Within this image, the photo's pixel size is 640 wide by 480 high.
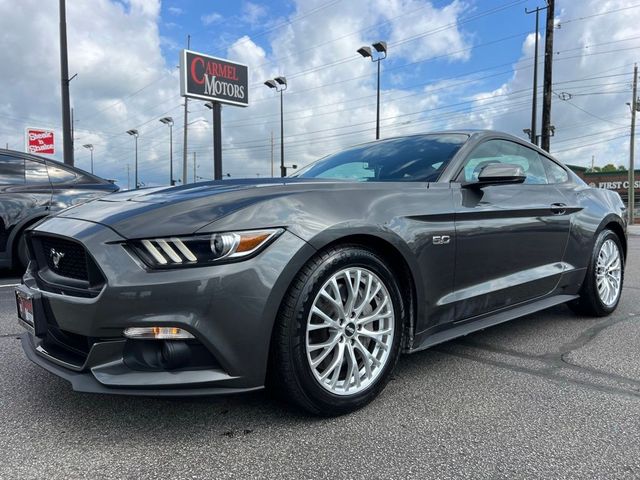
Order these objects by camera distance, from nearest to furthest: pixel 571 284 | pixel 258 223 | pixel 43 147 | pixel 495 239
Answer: pixel 258 223
pixel 495 239
pixel 571 284
pixel 43 147

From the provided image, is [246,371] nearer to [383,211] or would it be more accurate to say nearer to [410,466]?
[410,466]

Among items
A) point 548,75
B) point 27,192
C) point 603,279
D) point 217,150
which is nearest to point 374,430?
point 603,279

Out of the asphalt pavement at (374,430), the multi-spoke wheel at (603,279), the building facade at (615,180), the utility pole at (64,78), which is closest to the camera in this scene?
the asphalt pavement at (374,430)

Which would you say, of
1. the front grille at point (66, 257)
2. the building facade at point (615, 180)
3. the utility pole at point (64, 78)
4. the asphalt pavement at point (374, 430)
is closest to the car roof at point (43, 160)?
the asphalt pavement at point (374, 430)

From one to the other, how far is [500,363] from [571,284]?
1.22 m

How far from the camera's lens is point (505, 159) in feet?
11.8

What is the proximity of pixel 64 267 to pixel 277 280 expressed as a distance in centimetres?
99

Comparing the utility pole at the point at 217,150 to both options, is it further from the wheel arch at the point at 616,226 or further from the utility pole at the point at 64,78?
the wheel arch at the point at 616,226

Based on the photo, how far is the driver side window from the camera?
10.5 ft

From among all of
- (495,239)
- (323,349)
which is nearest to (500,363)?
(495,239)

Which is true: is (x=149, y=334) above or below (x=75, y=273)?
below

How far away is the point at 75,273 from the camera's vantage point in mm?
2188

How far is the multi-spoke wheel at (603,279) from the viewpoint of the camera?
4086mm

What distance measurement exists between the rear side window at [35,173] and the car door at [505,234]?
211 inches
